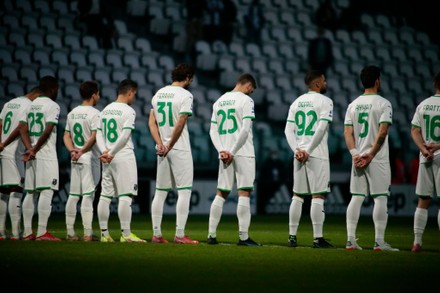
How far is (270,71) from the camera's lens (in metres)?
26.3

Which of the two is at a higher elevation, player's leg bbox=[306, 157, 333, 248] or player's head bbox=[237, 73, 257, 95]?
player's head bbox=[237, 73, 257, 95]

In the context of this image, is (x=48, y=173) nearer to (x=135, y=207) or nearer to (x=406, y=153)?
(x=135, y=207)

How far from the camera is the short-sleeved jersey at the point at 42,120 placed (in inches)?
470

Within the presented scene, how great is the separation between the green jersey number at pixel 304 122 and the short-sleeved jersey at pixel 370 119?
51 cm

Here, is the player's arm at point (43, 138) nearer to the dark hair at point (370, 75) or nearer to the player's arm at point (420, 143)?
the dark hair at point (370, 75)

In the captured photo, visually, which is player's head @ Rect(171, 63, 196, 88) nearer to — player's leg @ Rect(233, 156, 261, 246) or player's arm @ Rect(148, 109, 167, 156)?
player's arm @ Rect(148, 109, 167, 156)

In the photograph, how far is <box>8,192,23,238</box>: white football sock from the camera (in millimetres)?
12156

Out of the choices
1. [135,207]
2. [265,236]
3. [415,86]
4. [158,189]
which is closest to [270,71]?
[415,86]

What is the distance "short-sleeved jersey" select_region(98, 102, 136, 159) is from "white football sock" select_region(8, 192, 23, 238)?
5.19 feet

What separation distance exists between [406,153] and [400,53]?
288 inches

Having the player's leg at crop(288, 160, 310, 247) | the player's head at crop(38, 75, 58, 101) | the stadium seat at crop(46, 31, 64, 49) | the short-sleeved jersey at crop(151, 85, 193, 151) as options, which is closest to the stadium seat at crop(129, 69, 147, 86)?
the stadium seat at crop(46, 31, 64, 49)

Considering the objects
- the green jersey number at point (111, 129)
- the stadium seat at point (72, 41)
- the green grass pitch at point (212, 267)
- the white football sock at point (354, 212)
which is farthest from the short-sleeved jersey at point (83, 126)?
the stadium seat at point (72, 41)

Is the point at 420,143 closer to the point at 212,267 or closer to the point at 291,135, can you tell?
the point at 291,135

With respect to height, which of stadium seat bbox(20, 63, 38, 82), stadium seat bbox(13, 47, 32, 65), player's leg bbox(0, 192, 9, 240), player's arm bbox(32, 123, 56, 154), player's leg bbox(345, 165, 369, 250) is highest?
stadium seat bbox(13, 47, 32, 65)
